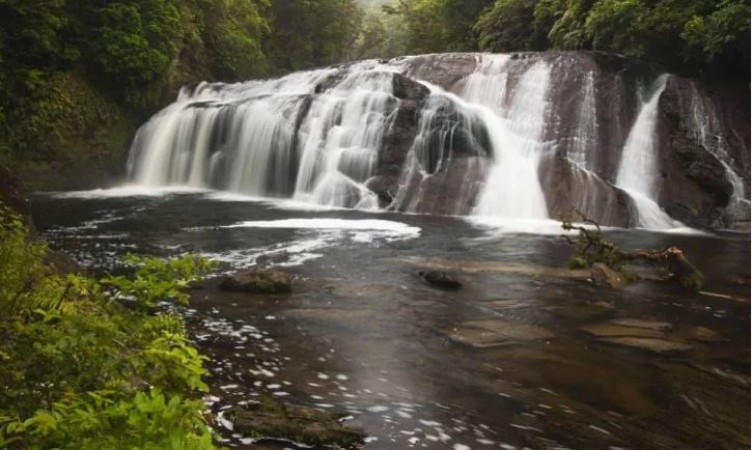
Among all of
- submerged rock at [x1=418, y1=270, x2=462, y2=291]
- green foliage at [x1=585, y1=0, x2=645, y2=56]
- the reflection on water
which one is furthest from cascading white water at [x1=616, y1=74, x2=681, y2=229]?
submerged rock at [x1=418, y1=270, x2=462, y2=291]

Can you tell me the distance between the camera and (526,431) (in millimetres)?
4766

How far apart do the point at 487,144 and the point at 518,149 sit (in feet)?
3.06

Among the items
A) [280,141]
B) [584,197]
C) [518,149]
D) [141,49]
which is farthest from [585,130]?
[141,49]

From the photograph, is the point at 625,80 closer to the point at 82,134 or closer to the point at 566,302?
the point at 566,302

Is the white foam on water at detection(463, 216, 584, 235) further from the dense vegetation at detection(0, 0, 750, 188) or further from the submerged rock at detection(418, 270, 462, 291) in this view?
the dense vegetation at detection(0, 0, 750, 188)

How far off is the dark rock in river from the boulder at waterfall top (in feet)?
31.6

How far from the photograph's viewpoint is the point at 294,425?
14.7 feet

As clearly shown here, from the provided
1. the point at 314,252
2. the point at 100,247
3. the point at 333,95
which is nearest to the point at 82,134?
the point at 333,95

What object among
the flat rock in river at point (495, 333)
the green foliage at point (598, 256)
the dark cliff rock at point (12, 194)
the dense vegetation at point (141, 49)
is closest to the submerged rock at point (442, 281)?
the flat rock in river at point (495, 333)

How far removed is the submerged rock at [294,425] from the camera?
438 centimetres

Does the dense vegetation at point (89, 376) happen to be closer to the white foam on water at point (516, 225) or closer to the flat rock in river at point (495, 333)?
the flat rock in river at point (495, 333)

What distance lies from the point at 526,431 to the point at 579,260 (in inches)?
250

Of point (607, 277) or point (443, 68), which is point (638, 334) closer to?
point (607, 277)

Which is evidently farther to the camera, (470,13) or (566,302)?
(470,13)
